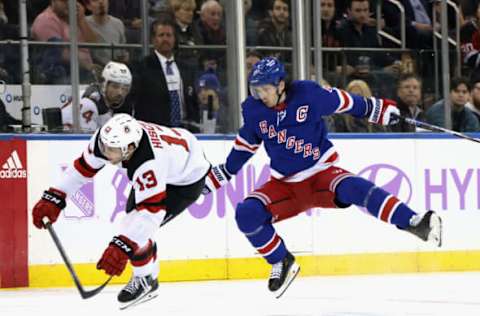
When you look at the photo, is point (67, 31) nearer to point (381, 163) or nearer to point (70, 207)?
point (70, 207)

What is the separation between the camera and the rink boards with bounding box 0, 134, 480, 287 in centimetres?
953

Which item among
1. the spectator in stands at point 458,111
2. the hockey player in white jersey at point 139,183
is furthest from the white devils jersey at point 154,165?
the spectator in stands at point 458,111

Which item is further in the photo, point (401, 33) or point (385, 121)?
point (401, 33)

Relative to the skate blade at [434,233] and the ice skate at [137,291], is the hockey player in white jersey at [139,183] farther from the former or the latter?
the skate blade at [434,233]

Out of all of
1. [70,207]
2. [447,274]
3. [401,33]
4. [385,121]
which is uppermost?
[401,33]

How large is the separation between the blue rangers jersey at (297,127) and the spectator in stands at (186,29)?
7.26ft

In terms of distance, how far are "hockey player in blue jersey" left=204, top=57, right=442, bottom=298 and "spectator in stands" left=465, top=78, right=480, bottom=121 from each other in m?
3.37

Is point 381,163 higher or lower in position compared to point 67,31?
lower

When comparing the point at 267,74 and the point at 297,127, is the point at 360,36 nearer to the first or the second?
the point at 297,127

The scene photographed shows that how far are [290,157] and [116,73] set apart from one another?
223 cm

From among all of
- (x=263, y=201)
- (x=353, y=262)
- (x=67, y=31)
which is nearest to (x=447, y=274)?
(x=353, y=262)

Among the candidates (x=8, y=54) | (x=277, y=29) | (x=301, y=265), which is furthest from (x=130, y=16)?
(x=301, y=265)

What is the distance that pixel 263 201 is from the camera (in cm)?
793

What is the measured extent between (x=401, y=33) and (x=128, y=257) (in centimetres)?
471
